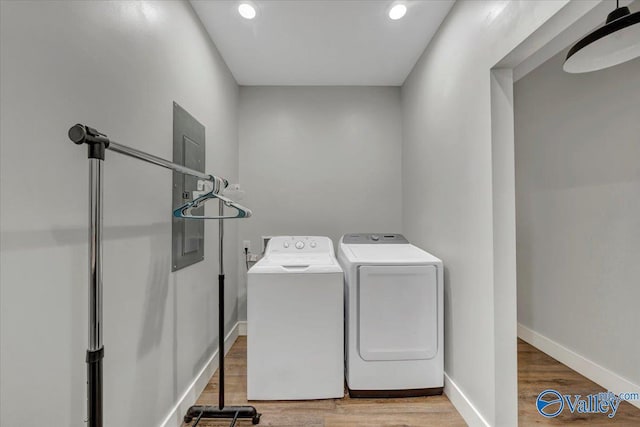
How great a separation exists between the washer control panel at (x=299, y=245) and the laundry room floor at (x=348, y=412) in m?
1.09

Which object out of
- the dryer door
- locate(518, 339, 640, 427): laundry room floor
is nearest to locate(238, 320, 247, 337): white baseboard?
the dryer door

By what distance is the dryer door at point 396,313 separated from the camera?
1886mm

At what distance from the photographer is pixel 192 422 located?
1.67m

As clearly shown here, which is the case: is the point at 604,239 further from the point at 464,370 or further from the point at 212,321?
the point at 212,321

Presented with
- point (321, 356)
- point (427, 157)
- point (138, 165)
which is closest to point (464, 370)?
point (321, 356)

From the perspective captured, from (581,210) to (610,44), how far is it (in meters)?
1.52

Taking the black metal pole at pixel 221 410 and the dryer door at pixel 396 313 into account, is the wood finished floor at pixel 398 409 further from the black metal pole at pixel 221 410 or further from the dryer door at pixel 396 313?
the dryer door at pixel 396 313

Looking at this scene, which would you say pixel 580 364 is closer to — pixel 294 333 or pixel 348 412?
pixel 348 412

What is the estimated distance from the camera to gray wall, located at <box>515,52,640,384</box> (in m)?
1.82

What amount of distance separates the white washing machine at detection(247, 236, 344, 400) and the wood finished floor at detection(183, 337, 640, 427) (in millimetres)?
87

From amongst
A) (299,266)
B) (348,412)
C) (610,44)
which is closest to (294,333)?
(299,266)

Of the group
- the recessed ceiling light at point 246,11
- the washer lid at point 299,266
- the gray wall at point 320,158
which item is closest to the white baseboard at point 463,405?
the washer lid at point 299,266

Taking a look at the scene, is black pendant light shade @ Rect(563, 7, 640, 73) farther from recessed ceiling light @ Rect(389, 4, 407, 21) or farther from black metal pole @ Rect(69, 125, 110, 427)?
black metal pole @ Rect(69, 125, 110, 427)

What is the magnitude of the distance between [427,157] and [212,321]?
2125mm
